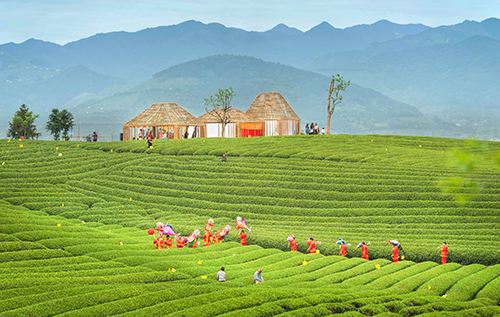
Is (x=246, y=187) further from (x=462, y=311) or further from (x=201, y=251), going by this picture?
(x=462, y=311)

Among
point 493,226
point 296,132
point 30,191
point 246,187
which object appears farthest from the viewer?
point 296,132

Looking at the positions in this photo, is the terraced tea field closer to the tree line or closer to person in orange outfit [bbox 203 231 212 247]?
person in orange outfit [bbox 203 231 212 247]

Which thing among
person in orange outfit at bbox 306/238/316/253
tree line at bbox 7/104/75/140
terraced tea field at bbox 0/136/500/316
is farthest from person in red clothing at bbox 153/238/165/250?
tree line at bbox 7/104/75/140

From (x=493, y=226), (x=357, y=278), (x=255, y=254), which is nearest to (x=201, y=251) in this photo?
(x=255, y=254)

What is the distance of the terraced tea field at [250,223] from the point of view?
47.8 ft

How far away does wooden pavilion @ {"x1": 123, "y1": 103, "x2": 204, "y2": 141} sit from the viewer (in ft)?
211

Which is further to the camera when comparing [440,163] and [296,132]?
[296,132]

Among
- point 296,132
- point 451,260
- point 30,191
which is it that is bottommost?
point 451,260

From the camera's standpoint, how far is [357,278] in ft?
61.5

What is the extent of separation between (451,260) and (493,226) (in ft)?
20.7

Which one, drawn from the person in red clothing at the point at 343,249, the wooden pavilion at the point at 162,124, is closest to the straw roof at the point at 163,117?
the wooden pavilion at the point at 162,124

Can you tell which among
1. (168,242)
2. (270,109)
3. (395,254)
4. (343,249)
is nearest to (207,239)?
(168,242)

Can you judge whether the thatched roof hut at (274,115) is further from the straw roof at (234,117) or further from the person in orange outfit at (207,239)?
the person in orange outfit at (207,239)

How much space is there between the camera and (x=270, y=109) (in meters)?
70.5
